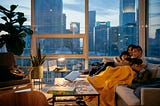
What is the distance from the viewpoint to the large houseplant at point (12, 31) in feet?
18.1

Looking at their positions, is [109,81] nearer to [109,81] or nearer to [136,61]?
[109,81]

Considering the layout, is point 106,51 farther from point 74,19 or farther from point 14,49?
point 14,49

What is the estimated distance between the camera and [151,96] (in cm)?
254

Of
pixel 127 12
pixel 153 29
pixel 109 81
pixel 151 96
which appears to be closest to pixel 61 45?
pixel 127 12

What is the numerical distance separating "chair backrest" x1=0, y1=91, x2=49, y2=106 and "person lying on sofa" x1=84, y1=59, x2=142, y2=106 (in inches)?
91.8

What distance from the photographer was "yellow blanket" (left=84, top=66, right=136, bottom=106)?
12.3 feet

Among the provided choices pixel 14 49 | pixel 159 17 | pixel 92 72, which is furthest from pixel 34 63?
pixel 159 17

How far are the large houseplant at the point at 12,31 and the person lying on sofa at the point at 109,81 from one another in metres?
2.27

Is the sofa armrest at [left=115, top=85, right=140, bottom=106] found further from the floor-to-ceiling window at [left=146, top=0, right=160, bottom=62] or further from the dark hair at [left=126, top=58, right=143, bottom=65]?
the floor-to-ceiling window at [left=146, top=0, right=160, bottom=62]

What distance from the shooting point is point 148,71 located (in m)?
3.42

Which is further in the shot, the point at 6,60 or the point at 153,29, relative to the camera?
the point at 153,29

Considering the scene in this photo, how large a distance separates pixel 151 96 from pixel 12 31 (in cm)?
396

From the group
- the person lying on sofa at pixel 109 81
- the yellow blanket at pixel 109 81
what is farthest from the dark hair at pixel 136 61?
the yellow blanket at pixel 109 81

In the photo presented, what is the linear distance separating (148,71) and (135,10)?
3.36 meters
